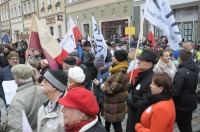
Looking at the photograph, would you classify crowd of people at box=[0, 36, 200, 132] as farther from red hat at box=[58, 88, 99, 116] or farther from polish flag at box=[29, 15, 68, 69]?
polish flag at box=[29, 15, 68, 69]

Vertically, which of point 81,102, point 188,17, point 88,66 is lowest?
point 88,66

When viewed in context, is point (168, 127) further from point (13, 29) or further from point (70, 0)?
point (13, 29)

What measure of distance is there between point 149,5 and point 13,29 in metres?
38.5

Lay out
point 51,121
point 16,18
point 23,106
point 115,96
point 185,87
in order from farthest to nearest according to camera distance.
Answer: point 16,18, point 115,96, point 185,87, point 23,106, point 51,121

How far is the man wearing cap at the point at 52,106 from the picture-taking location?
89.6 inches

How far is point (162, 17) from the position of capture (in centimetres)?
455

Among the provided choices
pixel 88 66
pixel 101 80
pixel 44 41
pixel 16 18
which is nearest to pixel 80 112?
pixel 44 41

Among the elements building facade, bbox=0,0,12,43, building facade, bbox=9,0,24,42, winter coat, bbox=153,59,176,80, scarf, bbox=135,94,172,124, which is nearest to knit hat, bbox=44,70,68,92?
scarf, bbox=135,94,172,124

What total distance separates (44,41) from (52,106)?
6.11ft

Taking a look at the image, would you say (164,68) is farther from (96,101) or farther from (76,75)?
(96,101)

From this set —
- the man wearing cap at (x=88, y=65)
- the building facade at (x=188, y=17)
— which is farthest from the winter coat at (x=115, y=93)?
the building facade at (x=188, y=17)

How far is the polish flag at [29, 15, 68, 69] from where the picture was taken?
4039mm

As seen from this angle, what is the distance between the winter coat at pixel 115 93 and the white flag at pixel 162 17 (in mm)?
1130

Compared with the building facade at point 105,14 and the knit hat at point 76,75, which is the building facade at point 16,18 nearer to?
the building facade at point 105,14
